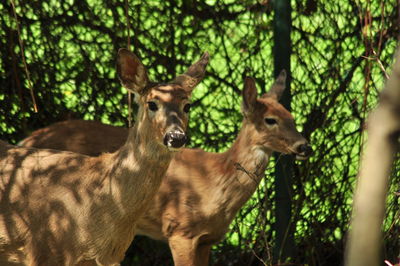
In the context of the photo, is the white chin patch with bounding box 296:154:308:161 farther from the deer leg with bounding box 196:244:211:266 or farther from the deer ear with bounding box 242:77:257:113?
the deer leg with bounding box 196:244:211:266

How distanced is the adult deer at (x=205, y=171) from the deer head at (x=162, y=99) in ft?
3.12

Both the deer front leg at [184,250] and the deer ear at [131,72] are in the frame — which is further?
the deer front leg at [184,250]

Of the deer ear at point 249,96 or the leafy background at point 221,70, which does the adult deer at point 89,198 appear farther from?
the leafy background at point 221,70

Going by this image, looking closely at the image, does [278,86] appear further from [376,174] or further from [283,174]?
[376,174]

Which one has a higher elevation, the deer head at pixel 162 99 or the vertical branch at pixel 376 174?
the deer head at pixel 162 99

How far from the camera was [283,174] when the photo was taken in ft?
18.2

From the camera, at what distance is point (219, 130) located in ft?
20.1

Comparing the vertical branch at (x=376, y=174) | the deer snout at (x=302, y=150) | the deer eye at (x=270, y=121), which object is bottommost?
the vertical branch at (x=376, y=174)

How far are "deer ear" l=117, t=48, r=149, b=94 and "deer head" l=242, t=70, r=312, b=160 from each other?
3.65ft

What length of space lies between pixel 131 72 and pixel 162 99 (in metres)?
0.30

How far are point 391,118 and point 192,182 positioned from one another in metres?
4.19

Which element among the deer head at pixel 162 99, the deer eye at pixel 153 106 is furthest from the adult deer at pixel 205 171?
the deer eye at pixel 153 106

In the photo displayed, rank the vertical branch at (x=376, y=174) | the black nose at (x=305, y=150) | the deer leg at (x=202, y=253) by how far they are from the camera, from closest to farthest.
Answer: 1. the vertical branch at (x=376, y=174)
2. the black nose at (x=305, y=150)
3. the deer leg at (x=202, y=253)

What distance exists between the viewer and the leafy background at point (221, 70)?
19.3ft
